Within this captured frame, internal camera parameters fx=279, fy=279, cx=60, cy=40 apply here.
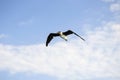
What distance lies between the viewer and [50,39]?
48.1 meters

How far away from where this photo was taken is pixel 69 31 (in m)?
45.8

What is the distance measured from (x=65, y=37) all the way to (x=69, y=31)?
2.34 meters

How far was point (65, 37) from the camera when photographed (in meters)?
43.8

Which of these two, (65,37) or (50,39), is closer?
(65,37)

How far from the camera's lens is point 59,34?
45750 mm

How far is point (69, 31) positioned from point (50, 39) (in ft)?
13.5

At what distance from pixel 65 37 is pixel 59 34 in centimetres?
221

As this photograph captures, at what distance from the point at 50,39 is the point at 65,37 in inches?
194

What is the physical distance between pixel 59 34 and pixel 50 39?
2.90 m
